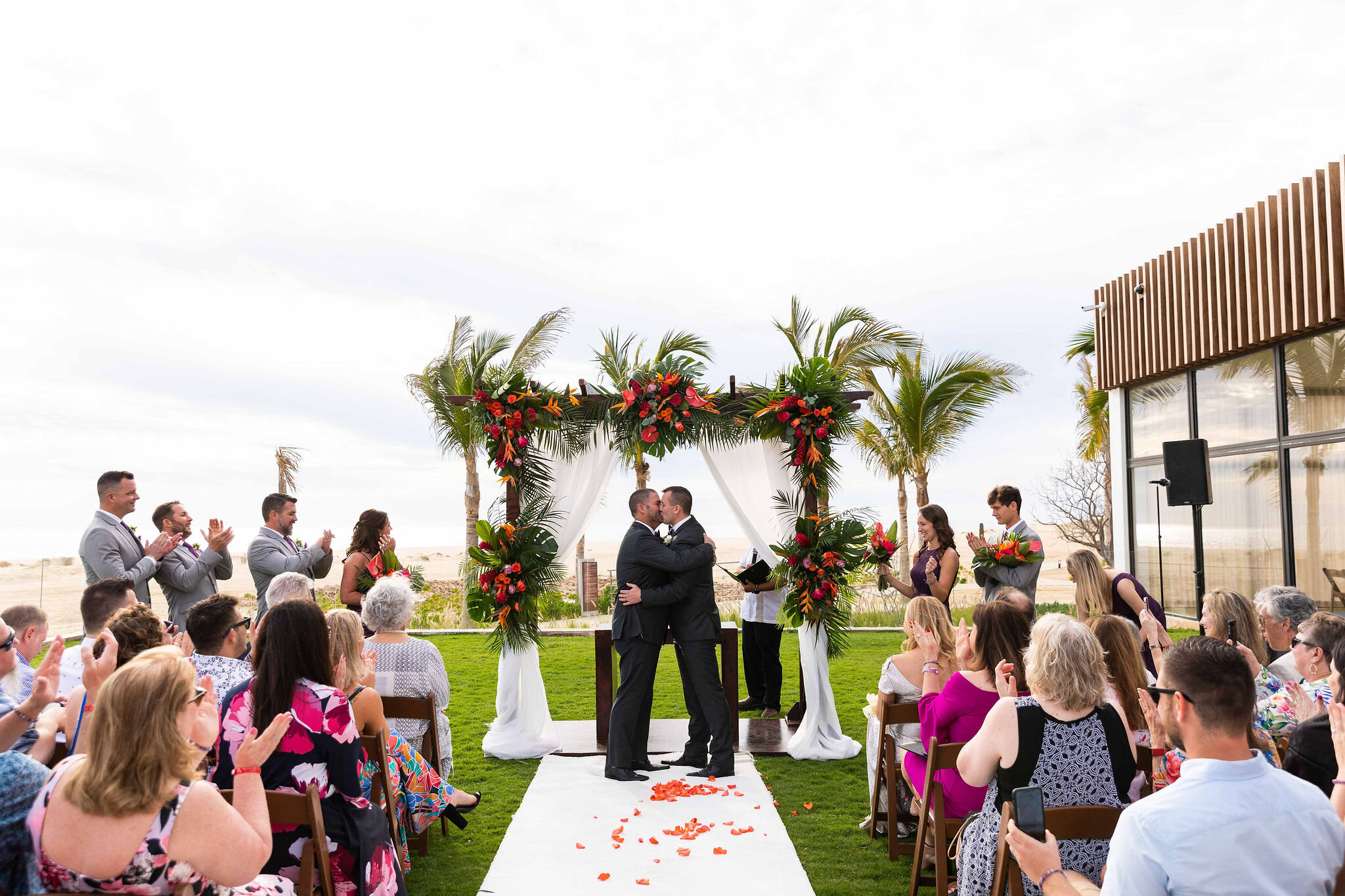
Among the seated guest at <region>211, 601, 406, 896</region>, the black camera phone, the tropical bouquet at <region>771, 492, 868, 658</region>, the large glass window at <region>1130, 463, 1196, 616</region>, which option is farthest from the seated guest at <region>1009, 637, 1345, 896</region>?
the large glass window at <region>1130, 463, 1196, 616</region>

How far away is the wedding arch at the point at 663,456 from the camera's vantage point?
263 inches

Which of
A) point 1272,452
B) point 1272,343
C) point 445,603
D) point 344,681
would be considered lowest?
point 445,603

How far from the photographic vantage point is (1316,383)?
9531 mm

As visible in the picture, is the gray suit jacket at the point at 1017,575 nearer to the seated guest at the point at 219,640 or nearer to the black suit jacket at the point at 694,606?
the black suit jacket at the point at 694,606

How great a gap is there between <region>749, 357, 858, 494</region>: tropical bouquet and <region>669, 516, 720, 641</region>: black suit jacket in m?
1.22

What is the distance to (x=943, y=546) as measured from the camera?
650cm

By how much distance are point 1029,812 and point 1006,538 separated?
4980 mm

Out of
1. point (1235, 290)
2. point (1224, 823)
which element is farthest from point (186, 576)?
point (1235, 290)

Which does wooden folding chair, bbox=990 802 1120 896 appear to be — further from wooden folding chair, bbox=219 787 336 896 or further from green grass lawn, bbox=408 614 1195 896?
wooden folding chair, bbox=219 787 336 896

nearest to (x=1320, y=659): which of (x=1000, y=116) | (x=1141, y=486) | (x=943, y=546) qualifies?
(x=943, y=546)

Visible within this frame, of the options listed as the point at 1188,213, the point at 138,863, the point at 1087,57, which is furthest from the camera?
the point at 1188,213

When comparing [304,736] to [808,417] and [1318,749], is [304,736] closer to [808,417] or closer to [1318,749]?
[1318,749]

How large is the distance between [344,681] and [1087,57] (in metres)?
8.41

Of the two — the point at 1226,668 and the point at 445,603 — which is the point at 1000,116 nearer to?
the point at 1226,668
